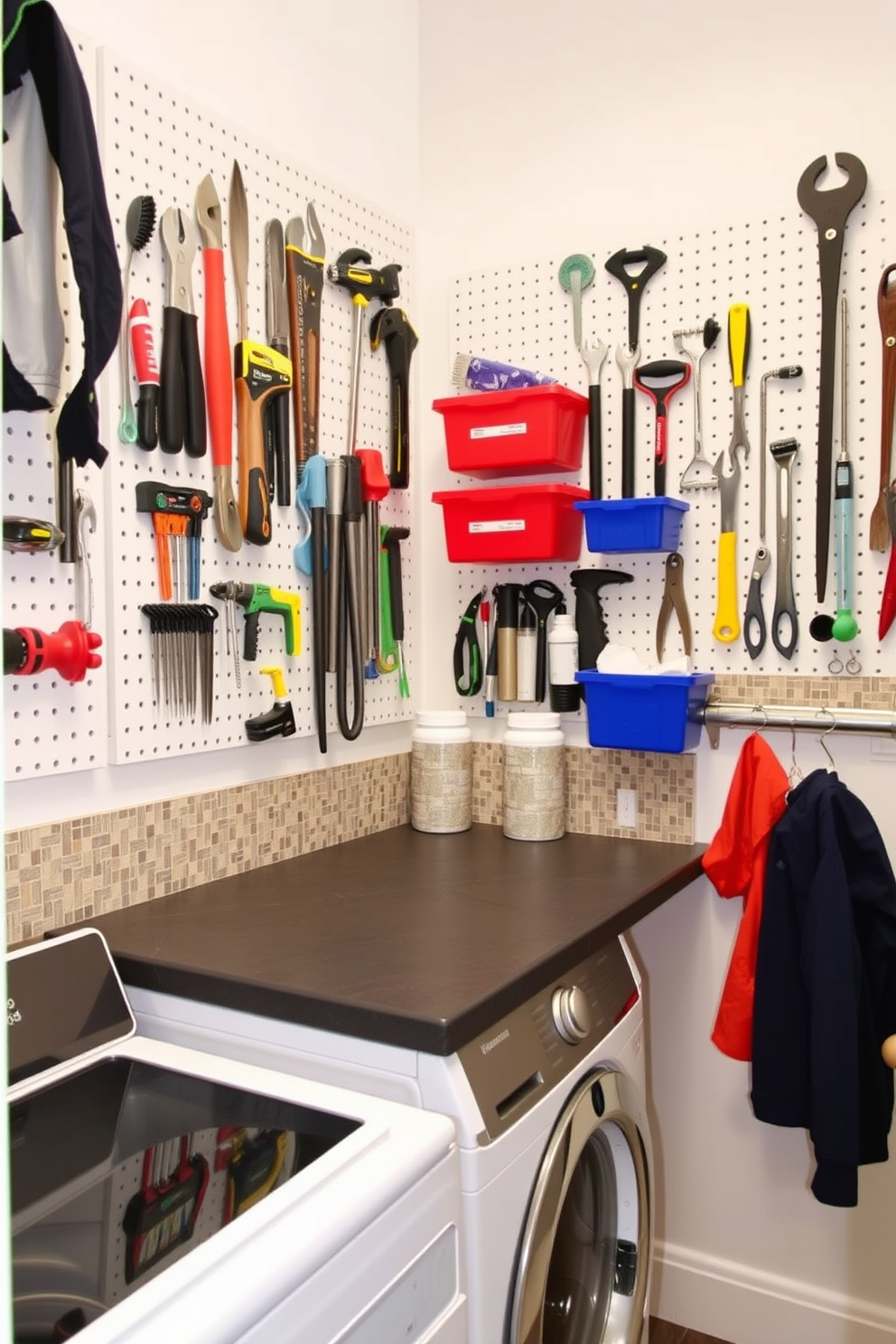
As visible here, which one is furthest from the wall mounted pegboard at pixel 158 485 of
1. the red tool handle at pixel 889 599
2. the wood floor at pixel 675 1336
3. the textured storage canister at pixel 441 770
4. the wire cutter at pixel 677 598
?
the wood floor at pixel 675 1336

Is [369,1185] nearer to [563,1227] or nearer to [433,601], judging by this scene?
[563,1227]

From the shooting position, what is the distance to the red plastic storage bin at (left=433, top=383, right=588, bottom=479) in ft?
6.77

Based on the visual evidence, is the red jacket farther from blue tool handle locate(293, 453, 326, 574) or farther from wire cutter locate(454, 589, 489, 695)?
blue tool handle locate(293, 453, 326, 574)

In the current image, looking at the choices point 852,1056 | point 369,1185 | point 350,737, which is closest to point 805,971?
point 852,1056

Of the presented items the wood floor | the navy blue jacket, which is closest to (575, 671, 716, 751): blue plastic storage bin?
the navy blue jacket

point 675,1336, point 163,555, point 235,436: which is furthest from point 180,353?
point 675,1336

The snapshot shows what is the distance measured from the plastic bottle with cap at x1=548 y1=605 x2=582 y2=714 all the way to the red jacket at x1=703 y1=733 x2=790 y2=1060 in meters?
0.38

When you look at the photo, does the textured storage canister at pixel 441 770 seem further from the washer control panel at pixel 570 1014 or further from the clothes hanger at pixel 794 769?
the washer control panel at pixel 570 1014

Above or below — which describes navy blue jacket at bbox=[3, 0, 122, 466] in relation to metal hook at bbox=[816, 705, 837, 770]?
above

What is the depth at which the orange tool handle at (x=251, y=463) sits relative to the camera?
5.85ft

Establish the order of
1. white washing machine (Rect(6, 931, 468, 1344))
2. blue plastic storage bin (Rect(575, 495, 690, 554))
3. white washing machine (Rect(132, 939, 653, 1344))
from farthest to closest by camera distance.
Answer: blue plastic storage bin (Rect(575, 495, 690, 554)), white washing machine (Rect(132, 939, 653, 1344)), white washing machine (Rect(6, 931, 468, 1344))

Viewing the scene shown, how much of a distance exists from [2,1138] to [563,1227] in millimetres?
1504

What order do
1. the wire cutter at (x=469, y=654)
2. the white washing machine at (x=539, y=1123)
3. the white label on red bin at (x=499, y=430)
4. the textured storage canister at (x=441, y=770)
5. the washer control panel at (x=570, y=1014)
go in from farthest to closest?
1. the wire cutter at (x=469, y=654)
2. the textured storage canister at (x=441, y=770)
3. the white label on red bin at (x=499, y=430)
4. the washer control panel at (x=570, y=1014)
5. the white washing machine at (x=539, y=1123)

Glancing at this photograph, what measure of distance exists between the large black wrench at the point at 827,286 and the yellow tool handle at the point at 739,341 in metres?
0.15
